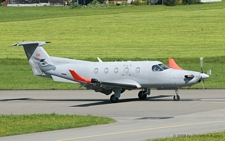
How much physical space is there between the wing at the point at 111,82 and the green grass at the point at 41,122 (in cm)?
549

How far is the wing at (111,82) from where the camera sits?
30.6 meters

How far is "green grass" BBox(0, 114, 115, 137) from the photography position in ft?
71.8

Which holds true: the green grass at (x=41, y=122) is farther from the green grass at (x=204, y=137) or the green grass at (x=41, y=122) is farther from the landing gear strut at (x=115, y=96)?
the landing gear strut at (x=115, y=96)

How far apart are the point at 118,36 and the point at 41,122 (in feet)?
134

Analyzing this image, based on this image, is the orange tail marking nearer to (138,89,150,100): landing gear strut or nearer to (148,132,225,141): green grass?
(138,89,150,100): landing gear strut

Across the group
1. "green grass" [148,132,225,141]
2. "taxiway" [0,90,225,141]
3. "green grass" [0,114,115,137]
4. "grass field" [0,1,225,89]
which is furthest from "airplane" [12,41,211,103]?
"green grass" [148,132,225,141]

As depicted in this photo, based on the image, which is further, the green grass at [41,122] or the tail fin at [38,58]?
the tail fin at [38,58]

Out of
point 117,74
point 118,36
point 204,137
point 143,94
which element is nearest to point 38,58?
point 117,74

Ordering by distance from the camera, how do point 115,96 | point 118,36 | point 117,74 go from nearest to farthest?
point 115,96 < point 117,74 < point 118,36

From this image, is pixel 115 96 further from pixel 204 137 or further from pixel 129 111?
pixel 204 137

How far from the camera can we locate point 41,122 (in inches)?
928

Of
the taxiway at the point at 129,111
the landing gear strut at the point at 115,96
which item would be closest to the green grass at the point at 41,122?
the taxiway at the point at 129,111

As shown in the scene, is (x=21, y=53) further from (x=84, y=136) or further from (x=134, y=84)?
(x=84, y=136)

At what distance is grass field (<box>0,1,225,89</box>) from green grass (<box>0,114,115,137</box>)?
47.9 ft
